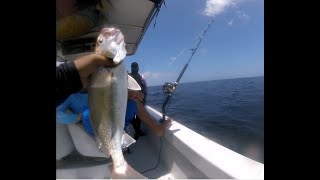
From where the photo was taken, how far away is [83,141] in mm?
2309

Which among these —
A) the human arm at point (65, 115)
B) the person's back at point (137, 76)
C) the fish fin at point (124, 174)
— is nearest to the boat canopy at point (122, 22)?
the person's back at point (137, 76)

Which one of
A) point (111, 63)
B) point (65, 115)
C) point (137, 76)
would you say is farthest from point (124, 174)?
point (137, 76)

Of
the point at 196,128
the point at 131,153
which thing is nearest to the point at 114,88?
the point at 131,153

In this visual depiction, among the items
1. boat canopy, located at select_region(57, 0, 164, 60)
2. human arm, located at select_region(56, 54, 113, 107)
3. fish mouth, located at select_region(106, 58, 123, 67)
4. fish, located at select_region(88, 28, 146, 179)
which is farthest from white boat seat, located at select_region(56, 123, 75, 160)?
boat canopy, located at select_region(57, 0, 164, 60)

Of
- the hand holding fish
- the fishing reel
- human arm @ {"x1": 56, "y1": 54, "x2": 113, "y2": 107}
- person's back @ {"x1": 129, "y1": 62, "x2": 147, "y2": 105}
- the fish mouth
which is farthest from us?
person's back @ {"x1": 129, "y1": 62, "x2": 147, "y2": 105}

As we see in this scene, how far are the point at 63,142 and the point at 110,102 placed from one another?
709 mm

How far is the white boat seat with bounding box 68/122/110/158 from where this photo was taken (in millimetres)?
2277

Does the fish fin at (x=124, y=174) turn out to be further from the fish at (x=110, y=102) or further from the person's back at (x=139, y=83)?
the person's back at (x=139, y=83)

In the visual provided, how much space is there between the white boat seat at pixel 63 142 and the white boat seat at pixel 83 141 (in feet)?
0.22

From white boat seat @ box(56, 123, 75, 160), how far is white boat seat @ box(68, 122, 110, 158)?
7 centimetres

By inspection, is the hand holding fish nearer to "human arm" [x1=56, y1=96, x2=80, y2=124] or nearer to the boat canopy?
"human arm" [x1=56, y1=96, x2=80, y2=124]

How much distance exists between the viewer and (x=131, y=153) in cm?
355
